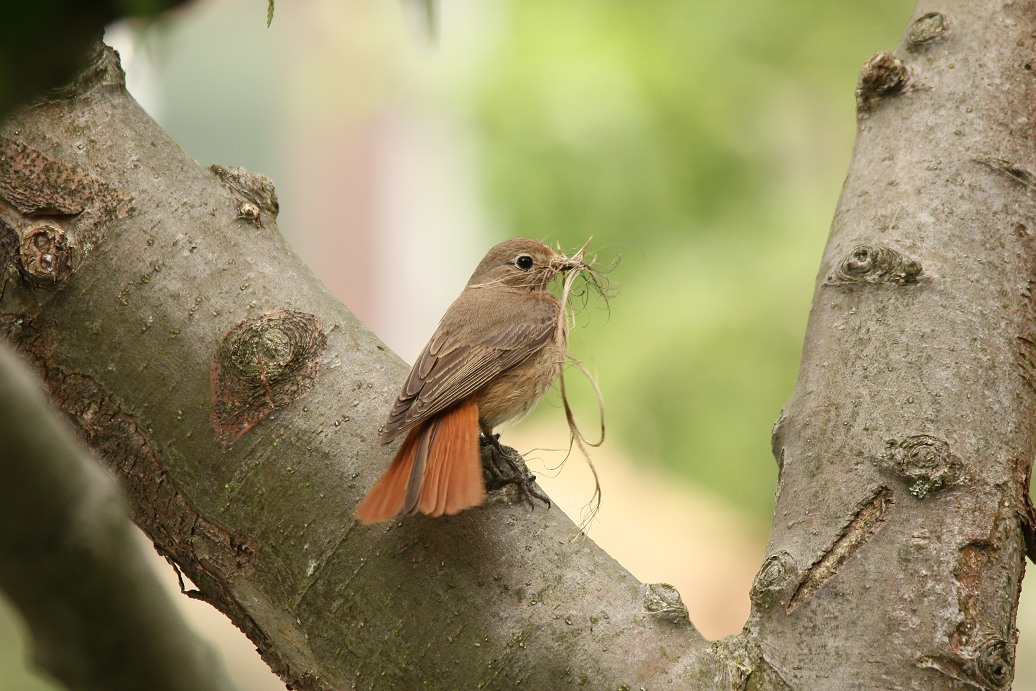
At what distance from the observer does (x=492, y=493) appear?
6.17 ft

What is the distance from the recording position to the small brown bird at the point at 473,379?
1.77 m

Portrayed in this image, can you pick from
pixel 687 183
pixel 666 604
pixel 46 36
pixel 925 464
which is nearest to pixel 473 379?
pixel 666 604

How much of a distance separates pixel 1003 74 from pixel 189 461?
212cm

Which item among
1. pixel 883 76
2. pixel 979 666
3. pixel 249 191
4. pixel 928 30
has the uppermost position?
pixel 928 30

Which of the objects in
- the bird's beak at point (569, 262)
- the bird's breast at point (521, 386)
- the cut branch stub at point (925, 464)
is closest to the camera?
the cut branch stub at point (925, 464)

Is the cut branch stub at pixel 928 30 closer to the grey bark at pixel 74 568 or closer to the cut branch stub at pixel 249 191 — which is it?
the cut branch stub at pixel 249 191

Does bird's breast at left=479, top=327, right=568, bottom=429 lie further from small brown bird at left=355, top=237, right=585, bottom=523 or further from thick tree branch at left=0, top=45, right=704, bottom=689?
thick tree branch at left=0, top=45, right=704, bottom=689

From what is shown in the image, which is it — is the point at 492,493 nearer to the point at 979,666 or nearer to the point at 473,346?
the point at 473,346

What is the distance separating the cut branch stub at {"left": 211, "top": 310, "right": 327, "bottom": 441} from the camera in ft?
5.83

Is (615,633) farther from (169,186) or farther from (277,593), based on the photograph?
(169,186)

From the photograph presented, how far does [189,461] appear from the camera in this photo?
5.80 ft

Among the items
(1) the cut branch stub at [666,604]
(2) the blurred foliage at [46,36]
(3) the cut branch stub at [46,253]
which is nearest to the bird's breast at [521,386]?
(1) the cut branch stub at [666,604]

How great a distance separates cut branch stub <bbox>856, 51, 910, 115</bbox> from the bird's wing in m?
1.12

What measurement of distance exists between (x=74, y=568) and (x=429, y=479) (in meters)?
0.96
